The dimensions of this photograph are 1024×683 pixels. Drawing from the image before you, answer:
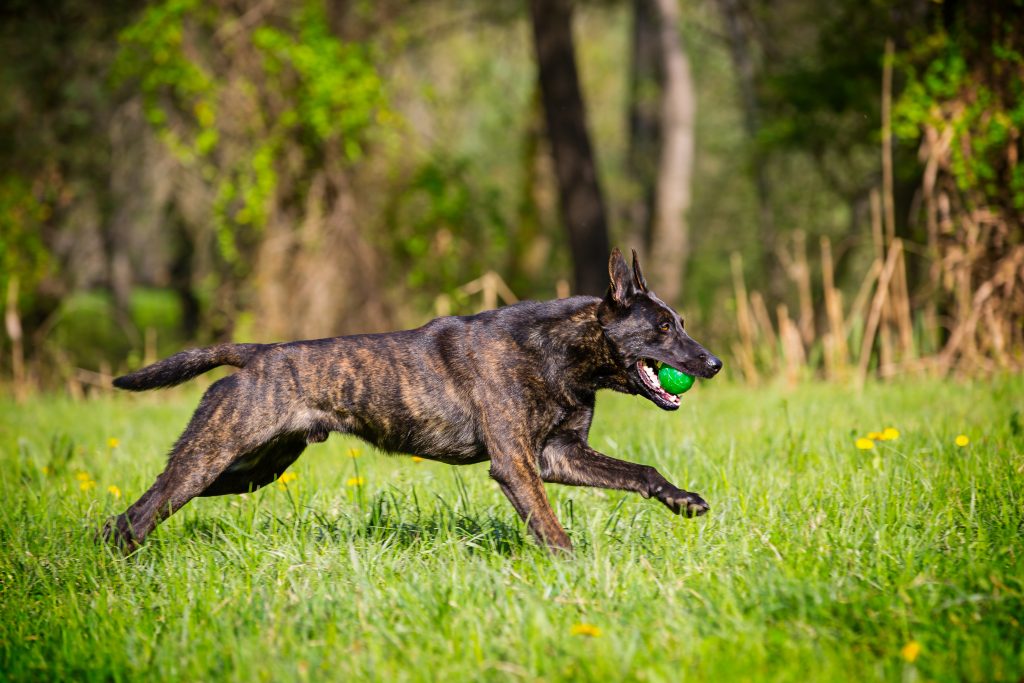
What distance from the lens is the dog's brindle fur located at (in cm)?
503

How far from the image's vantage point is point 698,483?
5797 millimetres

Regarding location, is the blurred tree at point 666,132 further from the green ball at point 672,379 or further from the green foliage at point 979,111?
the green ball at point 672,379

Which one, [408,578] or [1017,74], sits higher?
[1017,74]

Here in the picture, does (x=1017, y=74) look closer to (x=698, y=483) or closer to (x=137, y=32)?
(x=698, y=483)

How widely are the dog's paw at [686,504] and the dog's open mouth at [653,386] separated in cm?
50

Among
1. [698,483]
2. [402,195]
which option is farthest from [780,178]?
[698,483]

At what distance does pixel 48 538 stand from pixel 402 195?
11954 millimetres

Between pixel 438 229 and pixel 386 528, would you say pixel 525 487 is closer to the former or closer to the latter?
Answer: pixel 386 528

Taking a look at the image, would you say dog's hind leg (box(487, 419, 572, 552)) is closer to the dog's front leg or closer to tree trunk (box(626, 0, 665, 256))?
the dog's front leg

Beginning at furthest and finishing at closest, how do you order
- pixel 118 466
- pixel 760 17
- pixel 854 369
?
pixel 760 17
pixel 854 369
pixel 118 466

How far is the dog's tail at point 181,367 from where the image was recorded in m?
5.24

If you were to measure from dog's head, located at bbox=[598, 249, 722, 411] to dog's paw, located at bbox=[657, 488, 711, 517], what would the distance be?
1.69ft

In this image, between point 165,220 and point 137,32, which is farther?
point 165,220

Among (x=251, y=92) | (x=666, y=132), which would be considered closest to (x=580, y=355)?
(x=251, y=92)
